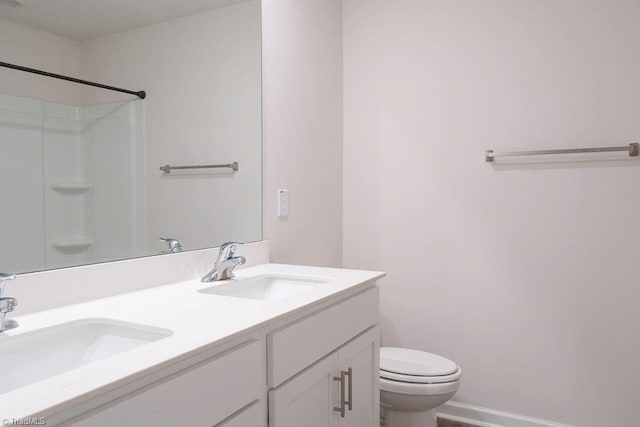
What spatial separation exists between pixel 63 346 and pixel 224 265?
570 millimetres

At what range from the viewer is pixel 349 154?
94.0 inches

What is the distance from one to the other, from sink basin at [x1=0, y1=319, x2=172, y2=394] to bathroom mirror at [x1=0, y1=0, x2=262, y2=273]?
8.3 inches

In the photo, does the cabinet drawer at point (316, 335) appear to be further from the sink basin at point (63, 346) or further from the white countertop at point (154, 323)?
the sink basin at point (63, 346)

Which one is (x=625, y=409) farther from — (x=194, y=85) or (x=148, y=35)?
(x=148, y=35)

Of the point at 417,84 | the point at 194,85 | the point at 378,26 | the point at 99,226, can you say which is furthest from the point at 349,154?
the point at 99,226

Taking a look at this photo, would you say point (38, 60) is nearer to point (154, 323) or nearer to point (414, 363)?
point (154, 323)

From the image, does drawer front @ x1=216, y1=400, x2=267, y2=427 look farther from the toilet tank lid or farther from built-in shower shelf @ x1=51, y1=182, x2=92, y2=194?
the toilet tank lid

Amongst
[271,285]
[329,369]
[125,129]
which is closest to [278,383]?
[329,369]

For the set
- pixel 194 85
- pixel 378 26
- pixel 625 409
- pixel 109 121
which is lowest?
pixel 625 409

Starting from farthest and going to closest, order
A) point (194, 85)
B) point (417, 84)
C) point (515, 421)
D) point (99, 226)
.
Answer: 1. point (417, 84)
2. point (515, 421)
3. point (194, 85)
4. point (99, 226)

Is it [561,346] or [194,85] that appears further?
[561,346]

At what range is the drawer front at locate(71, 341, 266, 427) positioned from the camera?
2.15 feet

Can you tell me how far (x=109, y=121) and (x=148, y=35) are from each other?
326 mm

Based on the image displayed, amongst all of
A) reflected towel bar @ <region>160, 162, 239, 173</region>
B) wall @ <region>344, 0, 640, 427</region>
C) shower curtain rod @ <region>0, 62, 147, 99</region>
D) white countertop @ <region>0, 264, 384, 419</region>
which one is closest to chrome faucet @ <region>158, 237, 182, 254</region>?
white countertop @ <region>0, 264, 384, 419</region>
